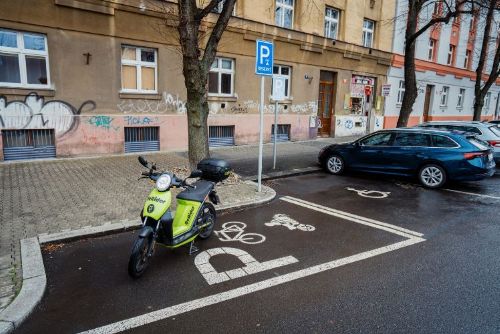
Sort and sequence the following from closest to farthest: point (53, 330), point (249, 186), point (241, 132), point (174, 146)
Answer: point (53, 330) → point (249, 186) → point (174, 146) → point (241, 132)

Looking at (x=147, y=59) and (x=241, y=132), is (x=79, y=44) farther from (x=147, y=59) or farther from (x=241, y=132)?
(x=241, y=132)

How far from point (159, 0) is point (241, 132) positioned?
5747mm

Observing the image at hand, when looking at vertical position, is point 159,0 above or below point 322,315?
above

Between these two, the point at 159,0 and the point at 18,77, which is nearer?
the point at 18,77

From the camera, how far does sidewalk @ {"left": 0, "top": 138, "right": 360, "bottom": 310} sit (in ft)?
16.9

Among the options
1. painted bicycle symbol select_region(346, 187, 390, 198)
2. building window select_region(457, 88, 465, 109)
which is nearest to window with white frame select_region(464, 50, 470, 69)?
building window select_region(457, 88, 465, 109)

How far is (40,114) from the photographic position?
10.3 meters

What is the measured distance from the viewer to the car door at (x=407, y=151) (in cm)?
898

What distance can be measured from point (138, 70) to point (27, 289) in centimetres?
960

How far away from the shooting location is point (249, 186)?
8.28 meters

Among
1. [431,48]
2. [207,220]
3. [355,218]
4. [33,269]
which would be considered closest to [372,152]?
[355,218]

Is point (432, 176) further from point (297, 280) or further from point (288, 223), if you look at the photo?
point (297, 280)

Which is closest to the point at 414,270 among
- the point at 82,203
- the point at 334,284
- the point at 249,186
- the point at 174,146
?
the point at 334,284

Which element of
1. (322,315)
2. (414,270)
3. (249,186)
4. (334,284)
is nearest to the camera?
(322,315)
